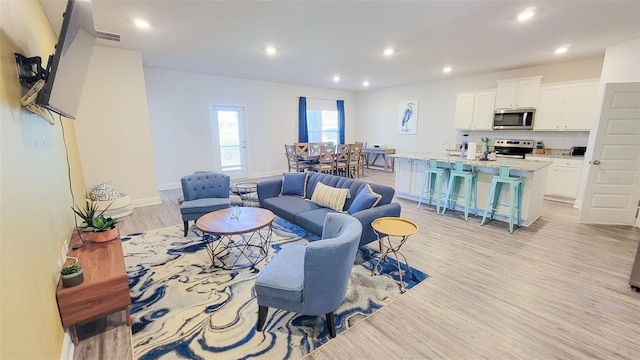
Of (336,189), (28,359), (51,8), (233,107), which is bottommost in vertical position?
(28,359)

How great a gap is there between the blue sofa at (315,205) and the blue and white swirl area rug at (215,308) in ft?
1.60

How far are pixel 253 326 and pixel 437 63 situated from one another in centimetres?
560

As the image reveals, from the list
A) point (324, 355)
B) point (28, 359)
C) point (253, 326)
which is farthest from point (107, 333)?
point (324, 355)

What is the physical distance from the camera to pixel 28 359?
1199 mm

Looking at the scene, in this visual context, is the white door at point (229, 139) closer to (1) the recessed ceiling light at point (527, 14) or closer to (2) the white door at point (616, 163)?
(1) the recessed ceiling light at point (527, 14)

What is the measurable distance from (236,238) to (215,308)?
139cm

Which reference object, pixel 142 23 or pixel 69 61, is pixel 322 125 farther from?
pixel 69 61

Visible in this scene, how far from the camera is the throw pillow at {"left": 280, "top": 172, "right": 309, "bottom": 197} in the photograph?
4074mm

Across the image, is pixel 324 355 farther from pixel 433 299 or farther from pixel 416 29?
pixel 416 29

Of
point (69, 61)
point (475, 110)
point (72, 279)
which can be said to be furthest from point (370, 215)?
point (475, 110)

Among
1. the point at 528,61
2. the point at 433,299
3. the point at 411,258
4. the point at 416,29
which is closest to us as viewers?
the point at 433,299

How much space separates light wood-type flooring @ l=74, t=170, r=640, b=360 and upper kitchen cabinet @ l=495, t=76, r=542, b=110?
2.95 metres

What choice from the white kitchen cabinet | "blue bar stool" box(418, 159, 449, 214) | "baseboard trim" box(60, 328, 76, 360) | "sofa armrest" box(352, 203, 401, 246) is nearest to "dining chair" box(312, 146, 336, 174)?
"blue bar stool" box(418, 159, 449, 214)

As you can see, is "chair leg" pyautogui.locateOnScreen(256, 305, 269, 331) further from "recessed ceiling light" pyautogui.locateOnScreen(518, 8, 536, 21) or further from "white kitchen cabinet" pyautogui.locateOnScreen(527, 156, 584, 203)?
"white kitchen cabinet" pyautogui.locateOnScreen(527, 156, 584, 203)
